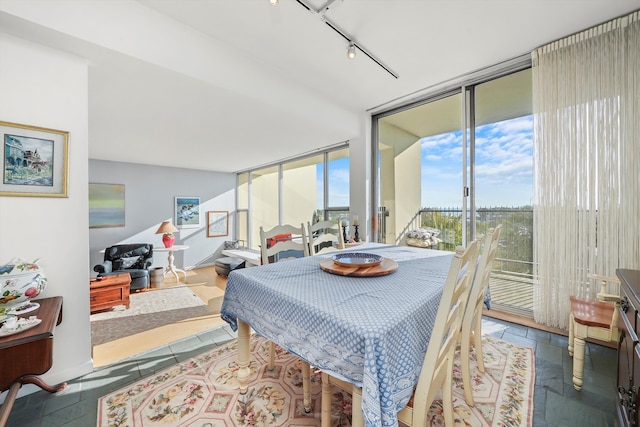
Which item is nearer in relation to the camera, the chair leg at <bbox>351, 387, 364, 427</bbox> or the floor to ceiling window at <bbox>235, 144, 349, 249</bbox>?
the chair leg at <bbox>351, 387, 364, 427</bbox>

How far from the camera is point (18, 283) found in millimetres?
1417

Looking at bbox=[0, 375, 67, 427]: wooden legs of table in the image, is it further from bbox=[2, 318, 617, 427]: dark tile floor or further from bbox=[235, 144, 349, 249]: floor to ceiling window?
bbox=[235, 144, 349, 249]: floor to ceiling window

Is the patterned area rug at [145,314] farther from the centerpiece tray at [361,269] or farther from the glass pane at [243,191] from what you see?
the glass pane at [243,191]

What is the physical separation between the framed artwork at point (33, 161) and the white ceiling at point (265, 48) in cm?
61

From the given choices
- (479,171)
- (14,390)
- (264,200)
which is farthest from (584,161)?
(264,200)

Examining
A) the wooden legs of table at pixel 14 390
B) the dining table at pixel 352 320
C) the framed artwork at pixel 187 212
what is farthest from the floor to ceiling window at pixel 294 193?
the wooden legs of table at pixel 14 390

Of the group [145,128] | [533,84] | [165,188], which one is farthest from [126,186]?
[533,84]

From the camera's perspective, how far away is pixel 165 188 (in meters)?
5.70

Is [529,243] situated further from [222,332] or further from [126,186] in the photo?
[126,186]

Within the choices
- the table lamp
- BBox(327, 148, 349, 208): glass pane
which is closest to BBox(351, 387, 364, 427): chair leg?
BBox(327, 148, 349, 208): glass pane

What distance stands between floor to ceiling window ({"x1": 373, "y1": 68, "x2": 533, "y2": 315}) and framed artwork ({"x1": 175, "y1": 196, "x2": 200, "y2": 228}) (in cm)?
494

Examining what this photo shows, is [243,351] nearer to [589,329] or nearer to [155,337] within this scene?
[155,337]

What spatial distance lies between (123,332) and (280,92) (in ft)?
9.76

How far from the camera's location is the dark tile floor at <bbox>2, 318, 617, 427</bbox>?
4.58 ft
